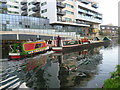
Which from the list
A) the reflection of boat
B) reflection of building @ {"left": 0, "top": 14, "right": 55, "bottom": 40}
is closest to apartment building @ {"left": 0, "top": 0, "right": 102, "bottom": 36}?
reflection of building @ {"left": 0, "top": 14, "right": 55, "bottom": 40}

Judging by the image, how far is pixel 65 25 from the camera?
2047 inches

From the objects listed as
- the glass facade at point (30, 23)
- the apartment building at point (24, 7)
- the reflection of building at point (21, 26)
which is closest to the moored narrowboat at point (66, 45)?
the glass facade at point (30, 23)

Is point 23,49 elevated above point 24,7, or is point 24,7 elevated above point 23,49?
point 24,7

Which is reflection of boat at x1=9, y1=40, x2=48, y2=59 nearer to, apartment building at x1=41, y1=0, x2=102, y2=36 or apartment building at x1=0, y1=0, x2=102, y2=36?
apartment building at x1=0, y1=0, x2=102, y2=36

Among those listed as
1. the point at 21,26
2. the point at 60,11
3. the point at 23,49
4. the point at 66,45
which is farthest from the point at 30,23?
the point at 23,49

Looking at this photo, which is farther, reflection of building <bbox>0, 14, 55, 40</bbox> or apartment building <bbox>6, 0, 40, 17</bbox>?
apartment building <bbox>6, 0, 40, 17</bbox>

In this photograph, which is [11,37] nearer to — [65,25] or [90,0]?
[65,25]

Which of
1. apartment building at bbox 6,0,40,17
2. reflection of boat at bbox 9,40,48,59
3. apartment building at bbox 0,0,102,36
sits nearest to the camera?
reflection of boat at bbox 9,40,48,59

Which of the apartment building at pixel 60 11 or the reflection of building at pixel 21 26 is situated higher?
the apartment building at pixel 60 11

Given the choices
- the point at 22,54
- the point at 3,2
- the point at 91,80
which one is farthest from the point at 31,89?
the point at 3,2

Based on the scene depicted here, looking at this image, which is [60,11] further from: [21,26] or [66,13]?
[21,26]

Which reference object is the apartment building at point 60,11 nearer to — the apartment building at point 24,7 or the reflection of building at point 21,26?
the apartment building at point 24,7

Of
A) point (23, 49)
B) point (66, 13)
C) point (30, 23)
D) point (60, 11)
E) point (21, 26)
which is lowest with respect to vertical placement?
point (23, 49)

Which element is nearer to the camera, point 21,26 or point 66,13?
point 21,26
